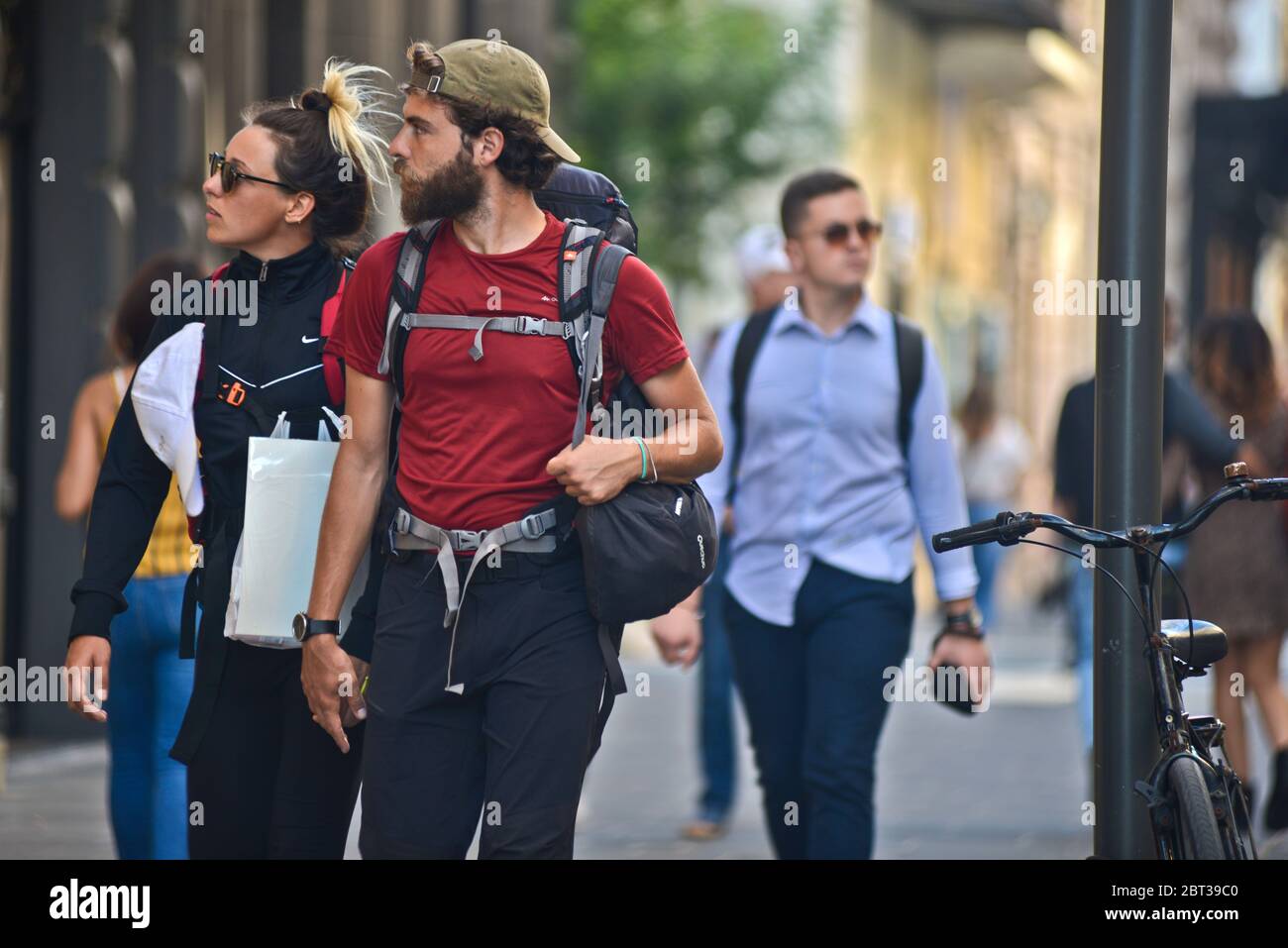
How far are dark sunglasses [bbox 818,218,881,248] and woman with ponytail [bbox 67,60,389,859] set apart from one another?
1.69 metres

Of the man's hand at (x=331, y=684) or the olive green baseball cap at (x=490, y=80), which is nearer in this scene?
the olive green baseball cap at (x=490, y=80)

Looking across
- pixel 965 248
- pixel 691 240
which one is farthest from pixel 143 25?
pixel 965 248

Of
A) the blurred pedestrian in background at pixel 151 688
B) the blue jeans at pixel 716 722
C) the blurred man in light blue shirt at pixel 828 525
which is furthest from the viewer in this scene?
the blue jeans at pixel 716 722

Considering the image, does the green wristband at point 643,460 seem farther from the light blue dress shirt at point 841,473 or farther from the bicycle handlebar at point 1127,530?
the light blue dress shirt at point 841,473

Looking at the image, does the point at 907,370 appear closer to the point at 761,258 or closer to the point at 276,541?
the point at 276,541

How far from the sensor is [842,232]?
5.86m

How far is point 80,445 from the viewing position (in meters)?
6.56

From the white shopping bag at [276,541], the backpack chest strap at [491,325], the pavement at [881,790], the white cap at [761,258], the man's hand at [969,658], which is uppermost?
the white cap at [761,258]

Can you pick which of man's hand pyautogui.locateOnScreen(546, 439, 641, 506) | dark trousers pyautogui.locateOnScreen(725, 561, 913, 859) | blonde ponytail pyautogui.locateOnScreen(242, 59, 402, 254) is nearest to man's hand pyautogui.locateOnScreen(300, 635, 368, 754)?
man's hand pyautogui.locateOnScreen(546, 439, 641, 506)

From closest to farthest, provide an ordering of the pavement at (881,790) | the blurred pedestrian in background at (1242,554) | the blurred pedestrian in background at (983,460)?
the pavement at (881,790) → the blurred pedestrian in background at (1242,554) → the blurred pedestrian in background at (983,460)

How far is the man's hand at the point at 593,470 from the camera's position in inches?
150

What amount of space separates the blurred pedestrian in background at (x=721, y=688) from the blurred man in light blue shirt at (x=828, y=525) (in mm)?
1914

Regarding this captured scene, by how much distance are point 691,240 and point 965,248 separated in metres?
8.43

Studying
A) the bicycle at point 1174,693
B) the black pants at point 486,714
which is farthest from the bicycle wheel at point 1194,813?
the black pants at point 486,714
